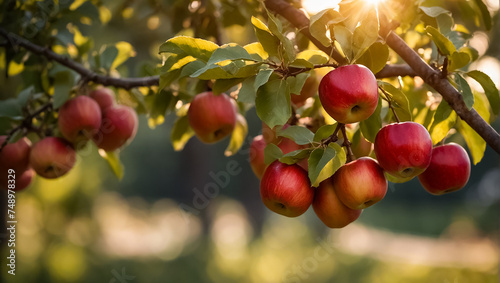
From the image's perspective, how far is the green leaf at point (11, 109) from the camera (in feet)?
5.49

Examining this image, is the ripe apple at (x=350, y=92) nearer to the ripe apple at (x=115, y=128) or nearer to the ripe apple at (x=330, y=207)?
the ripe apple at (x=330, y=207)

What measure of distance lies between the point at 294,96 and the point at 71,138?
86 cm

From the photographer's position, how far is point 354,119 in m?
0.99

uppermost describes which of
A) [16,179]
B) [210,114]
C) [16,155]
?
[210,114]

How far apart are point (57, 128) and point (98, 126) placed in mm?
245

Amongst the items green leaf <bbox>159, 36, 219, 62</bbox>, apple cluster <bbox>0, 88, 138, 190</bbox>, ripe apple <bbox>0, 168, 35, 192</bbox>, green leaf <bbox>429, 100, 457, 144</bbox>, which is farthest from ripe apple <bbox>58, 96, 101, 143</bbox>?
green leaf <bbox>429, 100, 457, 144</bbox>

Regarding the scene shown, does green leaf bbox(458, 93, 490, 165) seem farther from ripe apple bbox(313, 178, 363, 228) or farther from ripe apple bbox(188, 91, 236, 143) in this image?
ripe apple bbox(188, 91, 236, 143)

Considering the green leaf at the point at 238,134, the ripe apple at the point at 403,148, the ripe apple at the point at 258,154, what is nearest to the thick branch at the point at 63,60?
the green leaf at the point at 238,134

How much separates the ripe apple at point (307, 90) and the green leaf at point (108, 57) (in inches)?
30.5

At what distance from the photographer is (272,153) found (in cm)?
110

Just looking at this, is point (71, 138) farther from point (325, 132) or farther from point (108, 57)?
point (325, 132)

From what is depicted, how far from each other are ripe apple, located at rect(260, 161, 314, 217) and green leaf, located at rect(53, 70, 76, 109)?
916mm

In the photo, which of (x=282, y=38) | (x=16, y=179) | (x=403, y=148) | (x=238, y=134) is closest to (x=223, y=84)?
(x=282, y=38)

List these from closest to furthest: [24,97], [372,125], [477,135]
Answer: [372,125] < [477,135] < [24,97]
